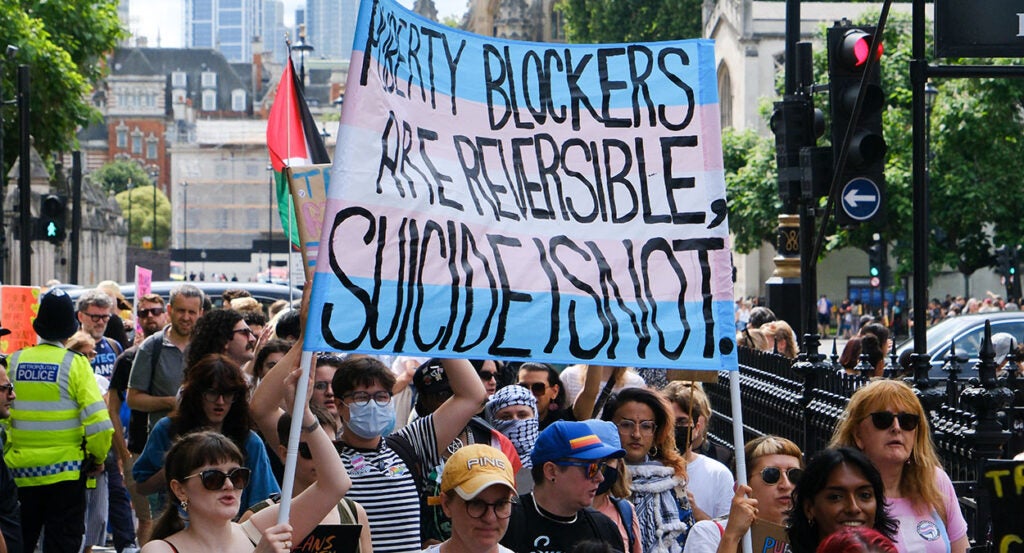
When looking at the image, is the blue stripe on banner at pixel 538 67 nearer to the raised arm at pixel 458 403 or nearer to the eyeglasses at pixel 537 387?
the raised arm at pixel 458 403

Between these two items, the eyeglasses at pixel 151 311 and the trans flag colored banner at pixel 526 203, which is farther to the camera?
the eyeglasses at pixel 151 311

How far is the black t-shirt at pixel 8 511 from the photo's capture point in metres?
7.12

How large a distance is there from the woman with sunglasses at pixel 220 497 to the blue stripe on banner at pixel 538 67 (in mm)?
1205

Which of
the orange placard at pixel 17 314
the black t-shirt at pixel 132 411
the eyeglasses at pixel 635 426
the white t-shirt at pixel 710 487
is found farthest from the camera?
the orange placard at pixel 17 314

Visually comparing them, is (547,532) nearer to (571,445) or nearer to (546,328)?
(571,445)

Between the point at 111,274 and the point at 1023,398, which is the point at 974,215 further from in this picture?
the point at 111,274

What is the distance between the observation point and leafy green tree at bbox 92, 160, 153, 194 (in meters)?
145

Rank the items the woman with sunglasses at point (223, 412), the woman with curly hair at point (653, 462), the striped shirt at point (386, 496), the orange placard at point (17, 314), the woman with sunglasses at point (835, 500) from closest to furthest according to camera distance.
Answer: the woman with sunglasses at point (835, 500), the striped shirt at point (386, 496), the woman with curly hair at point (653, 462), the woman with sunglasses at point (223, 412), the orange placard at point (17, 314)

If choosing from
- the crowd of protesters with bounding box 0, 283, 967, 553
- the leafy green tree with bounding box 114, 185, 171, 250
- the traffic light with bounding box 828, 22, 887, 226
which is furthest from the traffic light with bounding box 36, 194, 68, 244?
the leafy green tree with bounding box 114, 185, 171, 250

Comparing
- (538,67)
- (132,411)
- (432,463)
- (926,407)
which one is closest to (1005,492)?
(538,67)

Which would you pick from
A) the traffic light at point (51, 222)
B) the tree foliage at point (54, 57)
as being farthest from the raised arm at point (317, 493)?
the tree foliage at point (54, 57)

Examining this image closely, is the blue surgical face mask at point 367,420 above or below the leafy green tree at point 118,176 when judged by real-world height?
below

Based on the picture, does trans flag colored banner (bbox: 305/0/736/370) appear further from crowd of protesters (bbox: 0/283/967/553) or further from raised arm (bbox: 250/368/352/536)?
raised arm (bbox: 250/368/352/536)

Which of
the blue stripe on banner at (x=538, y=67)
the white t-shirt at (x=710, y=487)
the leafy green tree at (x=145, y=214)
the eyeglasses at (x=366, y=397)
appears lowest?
the white t-shirt at (x=710, y=487)
